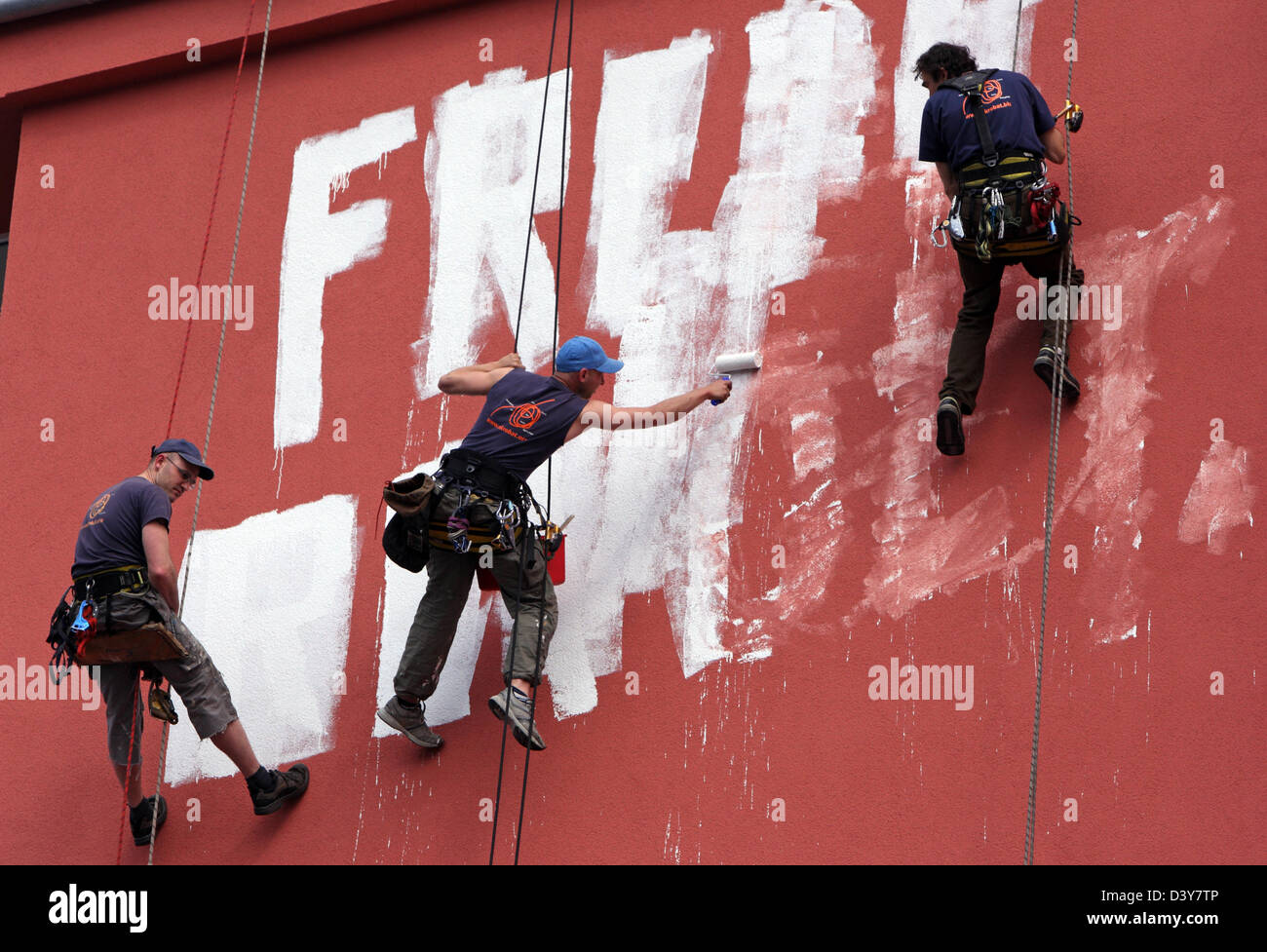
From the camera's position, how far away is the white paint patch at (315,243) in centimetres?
683

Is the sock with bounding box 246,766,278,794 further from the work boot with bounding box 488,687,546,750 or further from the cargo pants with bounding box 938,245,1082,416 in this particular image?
the cargo pants with bounding box 938,245,1082,416

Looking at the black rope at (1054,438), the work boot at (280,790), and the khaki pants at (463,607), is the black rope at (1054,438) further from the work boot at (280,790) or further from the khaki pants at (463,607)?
the work boot at (280,790)

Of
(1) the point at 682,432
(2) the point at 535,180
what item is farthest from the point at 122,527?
(2) the point at 535,180

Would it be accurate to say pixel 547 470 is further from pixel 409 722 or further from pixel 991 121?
pixel 991 121

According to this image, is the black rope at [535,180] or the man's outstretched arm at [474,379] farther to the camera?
the black rope at [535,180]

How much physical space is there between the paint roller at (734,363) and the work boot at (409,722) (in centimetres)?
170

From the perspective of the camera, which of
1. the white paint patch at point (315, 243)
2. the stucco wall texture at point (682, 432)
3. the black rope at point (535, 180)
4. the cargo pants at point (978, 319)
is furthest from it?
the white paint patch at point (315, 243)

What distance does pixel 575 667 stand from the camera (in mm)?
5941

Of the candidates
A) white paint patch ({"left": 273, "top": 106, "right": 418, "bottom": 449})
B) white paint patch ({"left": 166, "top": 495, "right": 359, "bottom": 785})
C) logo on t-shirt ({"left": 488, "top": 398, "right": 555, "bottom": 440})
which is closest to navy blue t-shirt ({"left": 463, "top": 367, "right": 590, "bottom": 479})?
logo on t-shirt ({"left": 488, "top": 398, "right": 555, "bottom": 440})

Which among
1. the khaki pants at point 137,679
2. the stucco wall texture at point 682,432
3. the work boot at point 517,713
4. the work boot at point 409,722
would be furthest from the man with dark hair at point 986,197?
the khaki pants at point 137,679

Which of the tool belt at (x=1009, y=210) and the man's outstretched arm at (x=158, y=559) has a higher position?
the tool belt at (x=1009, y=210)

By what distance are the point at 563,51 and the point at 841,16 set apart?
4.04 feet

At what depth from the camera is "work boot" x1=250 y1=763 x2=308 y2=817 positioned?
6027 mm
